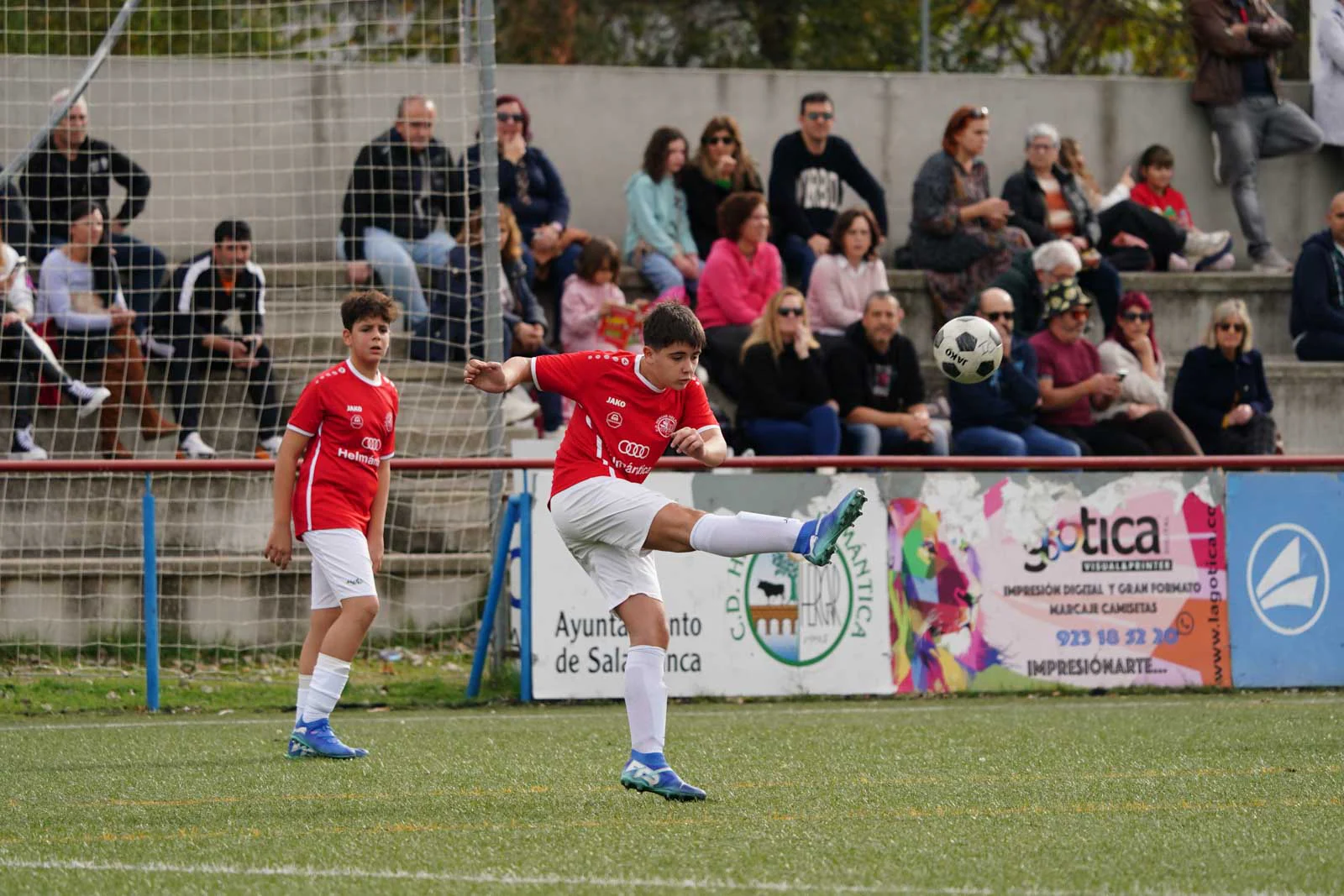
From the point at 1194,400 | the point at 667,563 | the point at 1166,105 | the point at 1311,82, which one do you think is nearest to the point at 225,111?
the point at 667,563

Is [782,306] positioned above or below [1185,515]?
above

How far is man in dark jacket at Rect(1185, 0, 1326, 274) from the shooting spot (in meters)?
15.8

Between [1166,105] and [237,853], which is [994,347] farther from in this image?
[1166,105]

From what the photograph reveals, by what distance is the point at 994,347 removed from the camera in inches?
315

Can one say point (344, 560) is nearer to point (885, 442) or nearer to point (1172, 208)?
point (885, 442)

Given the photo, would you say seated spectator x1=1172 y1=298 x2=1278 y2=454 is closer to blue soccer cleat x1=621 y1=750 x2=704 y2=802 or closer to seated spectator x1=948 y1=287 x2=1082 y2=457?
seated spectator x1=948 y1=287 x2=1082 y2=457

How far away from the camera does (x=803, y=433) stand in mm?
11625

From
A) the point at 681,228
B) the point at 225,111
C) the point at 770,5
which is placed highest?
the point at 770,5

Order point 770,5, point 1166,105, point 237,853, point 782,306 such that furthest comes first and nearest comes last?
point 770,5 < point 1166,105 < point 782,306 < point 237,853

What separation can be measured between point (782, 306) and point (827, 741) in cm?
434

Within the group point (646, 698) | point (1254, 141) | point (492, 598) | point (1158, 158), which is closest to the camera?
point (646, 698)

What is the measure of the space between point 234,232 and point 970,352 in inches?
229

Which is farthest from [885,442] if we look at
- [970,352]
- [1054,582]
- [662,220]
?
[970,352]

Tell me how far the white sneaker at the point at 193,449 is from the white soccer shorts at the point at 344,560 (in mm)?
4021
